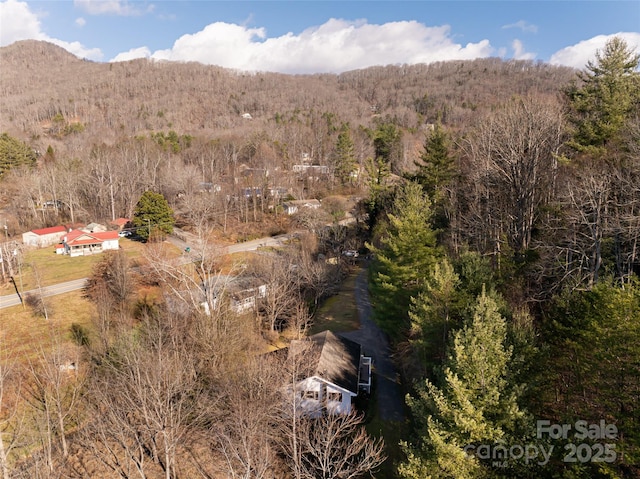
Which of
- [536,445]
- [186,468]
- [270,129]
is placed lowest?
[186,468]

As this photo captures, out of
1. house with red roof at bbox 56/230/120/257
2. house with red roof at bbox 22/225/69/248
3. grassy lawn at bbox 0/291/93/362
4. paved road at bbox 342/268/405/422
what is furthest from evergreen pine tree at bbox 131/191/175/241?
paved road at bbox 342/268/405/422

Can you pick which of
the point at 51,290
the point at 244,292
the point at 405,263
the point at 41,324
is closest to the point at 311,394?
the point at 405,263

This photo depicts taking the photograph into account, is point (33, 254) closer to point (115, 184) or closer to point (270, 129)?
point (115, 184)

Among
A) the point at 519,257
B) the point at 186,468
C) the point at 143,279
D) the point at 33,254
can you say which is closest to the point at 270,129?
the point at 33,254

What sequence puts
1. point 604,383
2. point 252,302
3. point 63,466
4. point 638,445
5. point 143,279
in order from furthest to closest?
point 143,279
point 252,302
point 63,466
point 604,383
point 638,445

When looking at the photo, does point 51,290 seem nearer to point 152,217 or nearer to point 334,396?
point 152,217

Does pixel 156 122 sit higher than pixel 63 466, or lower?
higher

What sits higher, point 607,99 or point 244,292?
point 607,99
